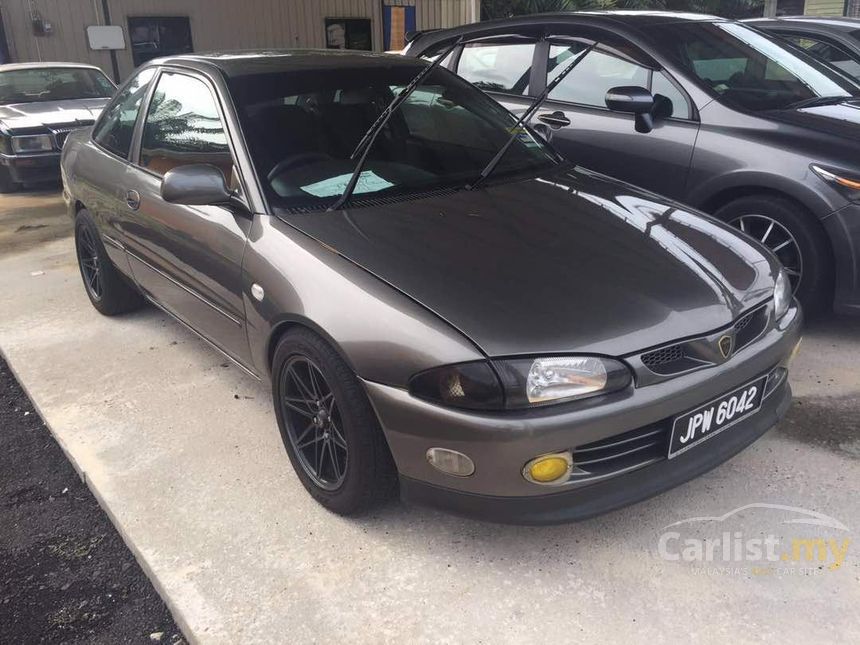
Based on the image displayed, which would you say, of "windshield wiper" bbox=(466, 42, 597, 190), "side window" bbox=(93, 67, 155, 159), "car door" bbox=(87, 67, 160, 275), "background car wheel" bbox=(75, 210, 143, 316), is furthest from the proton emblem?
"background car wheel" bbox=(75, 210, 143, 316)

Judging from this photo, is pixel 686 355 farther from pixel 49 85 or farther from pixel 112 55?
pixel 112 55

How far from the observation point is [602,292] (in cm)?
227

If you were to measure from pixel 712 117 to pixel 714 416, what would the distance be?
7.33ft

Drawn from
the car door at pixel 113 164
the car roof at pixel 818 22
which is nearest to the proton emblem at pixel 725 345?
the car door at pixel 113 164

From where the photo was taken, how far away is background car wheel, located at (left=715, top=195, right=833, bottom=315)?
142 inches

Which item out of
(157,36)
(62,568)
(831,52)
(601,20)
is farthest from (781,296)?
(157,36)

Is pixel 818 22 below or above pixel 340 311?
above

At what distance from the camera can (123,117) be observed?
3.96 meters

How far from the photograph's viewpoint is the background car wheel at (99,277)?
425cm

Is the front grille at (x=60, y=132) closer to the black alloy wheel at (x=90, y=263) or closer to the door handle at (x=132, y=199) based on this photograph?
the black alloy wheel at (x=90, y=263)

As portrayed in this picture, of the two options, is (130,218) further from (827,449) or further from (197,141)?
(827,449)

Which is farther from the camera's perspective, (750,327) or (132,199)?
(132,199)

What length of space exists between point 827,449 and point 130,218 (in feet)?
10.8

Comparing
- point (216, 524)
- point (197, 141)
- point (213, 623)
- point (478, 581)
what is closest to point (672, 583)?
point (478, 581)
